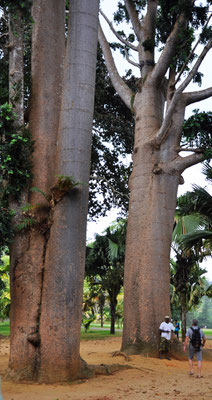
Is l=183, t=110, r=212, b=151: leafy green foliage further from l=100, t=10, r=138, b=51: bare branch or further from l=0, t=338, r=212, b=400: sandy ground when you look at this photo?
l=0, t=338, r=212, b=400: sandy ground

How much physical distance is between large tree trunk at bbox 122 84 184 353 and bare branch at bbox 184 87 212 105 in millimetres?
1079

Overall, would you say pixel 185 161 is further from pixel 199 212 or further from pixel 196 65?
pixel 199 212

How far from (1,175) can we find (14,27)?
3.17 m

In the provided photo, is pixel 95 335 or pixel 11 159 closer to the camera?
pixel 11 159

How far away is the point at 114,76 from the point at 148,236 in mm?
6211

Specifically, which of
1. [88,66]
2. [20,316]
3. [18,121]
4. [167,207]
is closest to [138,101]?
[167,207]

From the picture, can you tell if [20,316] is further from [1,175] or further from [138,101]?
[138,101]

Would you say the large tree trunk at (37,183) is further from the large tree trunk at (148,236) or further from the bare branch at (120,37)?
the bare branch at (120,37)

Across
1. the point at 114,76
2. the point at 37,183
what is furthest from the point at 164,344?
the point at 114,76

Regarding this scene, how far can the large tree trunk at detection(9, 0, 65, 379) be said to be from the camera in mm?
8172

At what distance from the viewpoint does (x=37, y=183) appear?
9172 mm

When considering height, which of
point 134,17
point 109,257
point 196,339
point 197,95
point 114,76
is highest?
point 134,17

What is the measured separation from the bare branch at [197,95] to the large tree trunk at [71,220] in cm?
521

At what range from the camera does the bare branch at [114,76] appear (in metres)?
15.3
